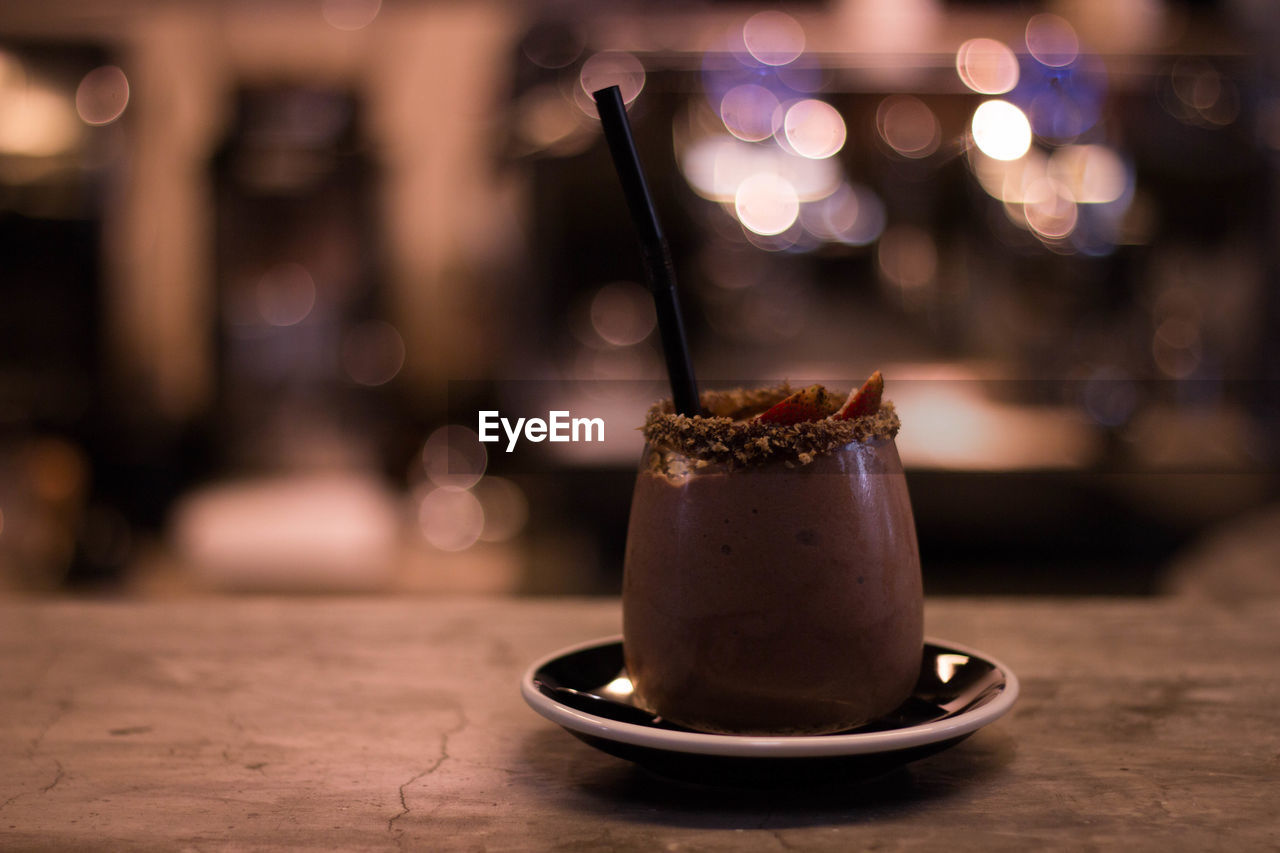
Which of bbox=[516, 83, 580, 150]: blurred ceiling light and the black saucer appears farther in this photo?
bbox=[516, 83, 580, 150]: blurred ceiling light

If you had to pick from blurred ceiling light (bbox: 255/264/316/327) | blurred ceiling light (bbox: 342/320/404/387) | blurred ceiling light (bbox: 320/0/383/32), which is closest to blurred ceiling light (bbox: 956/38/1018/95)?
blurred ceiling light (bbox: 320/0/383/32)

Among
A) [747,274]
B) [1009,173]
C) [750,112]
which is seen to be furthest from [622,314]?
[1009,173]

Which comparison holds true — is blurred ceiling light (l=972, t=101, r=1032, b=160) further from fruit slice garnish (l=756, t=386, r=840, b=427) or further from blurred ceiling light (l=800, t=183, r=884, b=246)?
fruit slice garnish (l=756, t=386, r=840, b=427)

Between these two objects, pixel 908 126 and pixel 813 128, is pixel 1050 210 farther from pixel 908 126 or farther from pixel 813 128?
pixel 813 128

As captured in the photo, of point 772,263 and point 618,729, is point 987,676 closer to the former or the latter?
point 618,729

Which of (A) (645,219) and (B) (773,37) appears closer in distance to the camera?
(A) (645,219)
